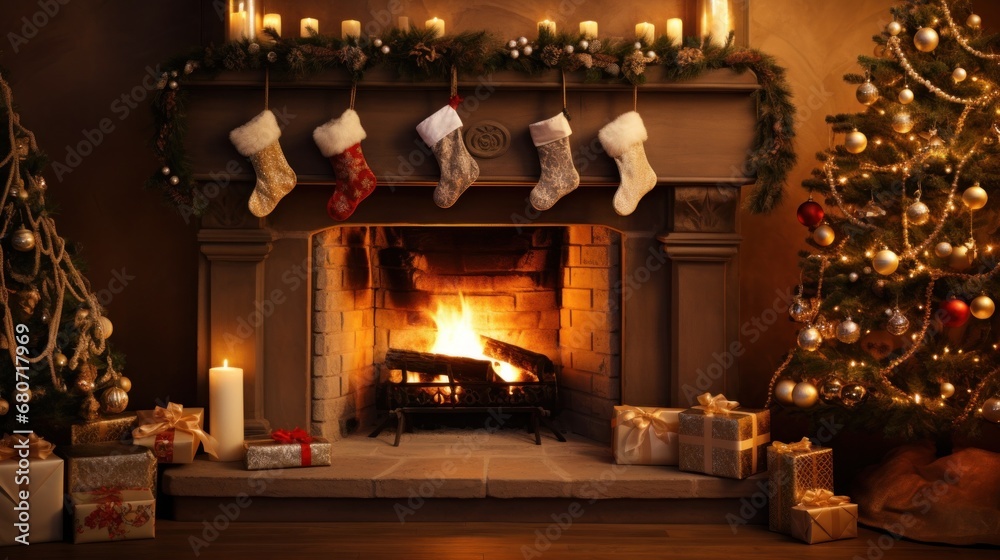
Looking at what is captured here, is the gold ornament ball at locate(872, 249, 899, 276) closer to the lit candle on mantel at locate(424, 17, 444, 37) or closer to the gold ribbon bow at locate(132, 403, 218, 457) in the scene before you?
the lit candle on mantel at locate(424, 17, 444, 37)

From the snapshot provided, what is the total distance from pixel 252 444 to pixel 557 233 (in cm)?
164

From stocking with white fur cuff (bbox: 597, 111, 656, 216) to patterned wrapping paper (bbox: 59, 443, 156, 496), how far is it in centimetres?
194

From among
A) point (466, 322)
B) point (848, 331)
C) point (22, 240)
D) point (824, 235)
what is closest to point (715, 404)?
point (848, 331)

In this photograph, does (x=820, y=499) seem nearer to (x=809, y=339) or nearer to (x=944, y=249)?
(x=809, y=339)

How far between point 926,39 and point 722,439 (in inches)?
63.7

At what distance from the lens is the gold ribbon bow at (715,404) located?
354 centimetres

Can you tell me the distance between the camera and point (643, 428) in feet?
12.0

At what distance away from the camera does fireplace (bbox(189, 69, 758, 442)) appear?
12.4ft

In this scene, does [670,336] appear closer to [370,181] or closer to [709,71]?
[709,71]

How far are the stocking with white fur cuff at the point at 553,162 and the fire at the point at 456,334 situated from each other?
920 millimetres

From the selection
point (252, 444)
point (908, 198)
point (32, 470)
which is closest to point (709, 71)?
point (908, 198)

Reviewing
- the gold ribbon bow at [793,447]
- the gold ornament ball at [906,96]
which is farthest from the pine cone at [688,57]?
the gold ribbon bow at [793,447]

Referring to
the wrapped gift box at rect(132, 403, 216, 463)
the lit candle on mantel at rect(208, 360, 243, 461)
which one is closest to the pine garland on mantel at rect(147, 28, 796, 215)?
the lit candle on mantel at rect(208, 360, 243, 461)

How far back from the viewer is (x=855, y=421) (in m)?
3.59
